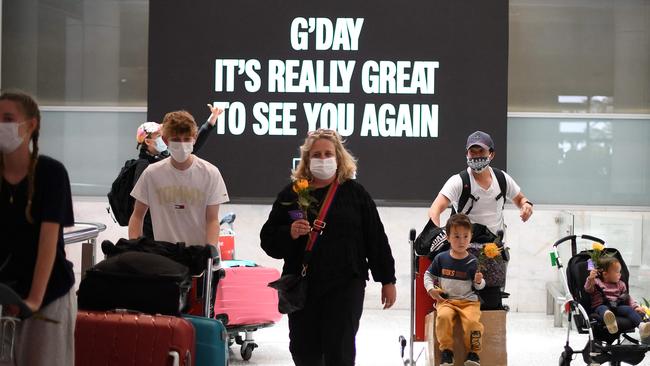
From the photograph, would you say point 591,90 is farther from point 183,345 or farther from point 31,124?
point 31,124

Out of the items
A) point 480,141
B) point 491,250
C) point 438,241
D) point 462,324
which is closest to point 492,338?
point 462,324

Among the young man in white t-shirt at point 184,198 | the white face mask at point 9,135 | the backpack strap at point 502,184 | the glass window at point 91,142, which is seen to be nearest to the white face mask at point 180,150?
the young man in white t-shirt at point 184,198

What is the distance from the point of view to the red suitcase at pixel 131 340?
5.51 metres

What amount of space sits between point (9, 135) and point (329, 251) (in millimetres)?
2259

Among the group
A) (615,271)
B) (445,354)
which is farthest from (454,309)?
(615,271)

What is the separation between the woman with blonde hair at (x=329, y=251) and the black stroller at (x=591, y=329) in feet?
7.04

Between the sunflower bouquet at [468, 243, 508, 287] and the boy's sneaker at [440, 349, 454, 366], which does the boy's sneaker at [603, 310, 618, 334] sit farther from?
the boy's sneaker at [440, 349, 454, 366]

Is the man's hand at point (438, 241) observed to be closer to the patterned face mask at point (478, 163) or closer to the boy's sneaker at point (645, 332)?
the patterned face mask at point (478, 163)

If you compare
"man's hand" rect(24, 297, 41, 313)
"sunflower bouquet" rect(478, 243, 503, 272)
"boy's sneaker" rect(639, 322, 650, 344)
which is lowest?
"boy's sneaker" rect(639, 322, 650, 344)

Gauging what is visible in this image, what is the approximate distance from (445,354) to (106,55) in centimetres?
661

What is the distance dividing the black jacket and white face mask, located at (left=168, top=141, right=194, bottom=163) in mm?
715

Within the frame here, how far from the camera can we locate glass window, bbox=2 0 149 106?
1282cm

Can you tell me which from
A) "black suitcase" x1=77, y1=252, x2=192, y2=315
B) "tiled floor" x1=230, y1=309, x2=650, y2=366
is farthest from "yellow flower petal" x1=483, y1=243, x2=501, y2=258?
"black suitcase" x1=77, y1=252, x2=192, y2=315

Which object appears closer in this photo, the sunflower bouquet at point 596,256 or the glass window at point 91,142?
the sunflower bouquet at point 596,256
